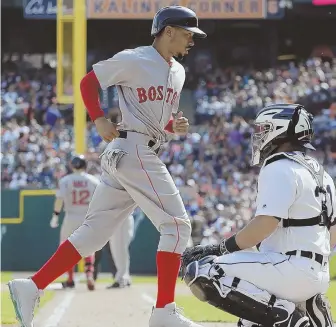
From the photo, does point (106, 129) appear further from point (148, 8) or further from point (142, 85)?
point (148, 8)

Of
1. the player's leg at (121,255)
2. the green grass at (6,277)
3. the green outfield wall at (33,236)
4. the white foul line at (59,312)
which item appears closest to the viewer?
the white foul line at (59,312)

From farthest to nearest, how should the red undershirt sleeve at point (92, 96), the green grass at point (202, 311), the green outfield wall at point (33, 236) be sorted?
the green outfield wall at point (33, 236) < the green grass at point (202, 311) < the red undershirt sleeve at point (92, 96)

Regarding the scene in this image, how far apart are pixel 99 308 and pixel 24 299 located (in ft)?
10.4

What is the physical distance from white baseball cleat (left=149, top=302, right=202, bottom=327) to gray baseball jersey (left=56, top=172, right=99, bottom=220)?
22.2 ft

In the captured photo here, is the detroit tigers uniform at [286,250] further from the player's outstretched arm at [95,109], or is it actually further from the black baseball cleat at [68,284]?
the black baseball cleat at [68,284]

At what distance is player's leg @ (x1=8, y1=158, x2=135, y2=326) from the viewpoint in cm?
502

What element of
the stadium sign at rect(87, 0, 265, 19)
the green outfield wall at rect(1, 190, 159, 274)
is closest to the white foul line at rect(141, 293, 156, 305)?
the green outfield wall at rect(1, 190, 159, 274)

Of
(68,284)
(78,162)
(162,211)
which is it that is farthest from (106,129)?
(78,162)

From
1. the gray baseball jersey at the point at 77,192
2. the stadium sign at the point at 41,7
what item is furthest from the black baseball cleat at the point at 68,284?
the stadium sign at the point at 41,7

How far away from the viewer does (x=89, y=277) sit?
35.4ft

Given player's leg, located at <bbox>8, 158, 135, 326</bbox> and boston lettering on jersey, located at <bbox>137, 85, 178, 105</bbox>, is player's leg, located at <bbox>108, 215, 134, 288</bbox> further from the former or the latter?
boston lettering on jersey, located at <bbox>137, 85, 178, 105</bbox>

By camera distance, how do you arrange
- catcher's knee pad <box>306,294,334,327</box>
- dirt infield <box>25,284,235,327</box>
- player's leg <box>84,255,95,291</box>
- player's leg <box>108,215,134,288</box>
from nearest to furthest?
catcher's knee pad <box>306,294,334,327</box>, dirt infield <box>25,284,235,327</box>, player's leg <box>84,255,95,291</box>, player's leg <box>108,215,134,288</box>

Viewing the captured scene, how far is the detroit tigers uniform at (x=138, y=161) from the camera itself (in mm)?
4988

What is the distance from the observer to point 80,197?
11.6 metres
